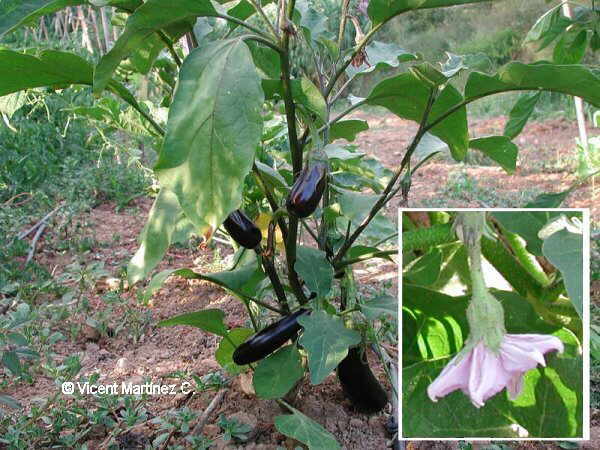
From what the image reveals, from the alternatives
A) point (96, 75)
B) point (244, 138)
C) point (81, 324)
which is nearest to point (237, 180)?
point (244, 138)

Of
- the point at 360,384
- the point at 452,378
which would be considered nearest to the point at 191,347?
the point at 360,384

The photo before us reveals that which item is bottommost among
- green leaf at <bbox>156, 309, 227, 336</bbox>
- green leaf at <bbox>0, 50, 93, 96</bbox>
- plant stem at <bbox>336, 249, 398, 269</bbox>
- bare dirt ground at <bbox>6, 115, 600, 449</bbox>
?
bare dirt ground at <bbox>6, 115, 600, 449</bbox>

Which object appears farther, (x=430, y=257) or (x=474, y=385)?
(x=430, y=257)

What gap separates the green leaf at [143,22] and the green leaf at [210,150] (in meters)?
0.10

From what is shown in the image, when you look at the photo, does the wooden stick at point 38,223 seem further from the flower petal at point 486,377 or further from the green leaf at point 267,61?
the flower petal at point 486,377

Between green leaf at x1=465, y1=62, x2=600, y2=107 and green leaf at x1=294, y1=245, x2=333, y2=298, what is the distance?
339 millimetres

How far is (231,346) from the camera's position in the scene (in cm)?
105

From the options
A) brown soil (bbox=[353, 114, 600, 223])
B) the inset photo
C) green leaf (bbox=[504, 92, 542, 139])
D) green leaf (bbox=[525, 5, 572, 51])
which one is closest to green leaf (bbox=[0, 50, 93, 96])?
the inset photo

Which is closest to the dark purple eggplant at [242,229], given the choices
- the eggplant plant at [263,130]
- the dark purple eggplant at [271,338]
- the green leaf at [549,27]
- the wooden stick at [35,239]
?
the eggplant plant at [263,130]

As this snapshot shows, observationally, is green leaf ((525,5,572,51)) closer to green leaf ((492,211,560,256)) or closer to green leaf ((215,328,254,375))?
green leaf ((492,211,560,256))

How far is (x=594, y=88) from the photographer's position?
27.5 inches

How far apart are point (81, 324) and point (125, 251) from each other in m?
0.55

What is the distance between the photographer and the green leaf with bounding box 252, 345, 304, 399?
892mm

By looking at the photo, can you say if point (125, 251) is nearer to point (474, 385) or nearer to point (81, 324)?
point (81, 324)
